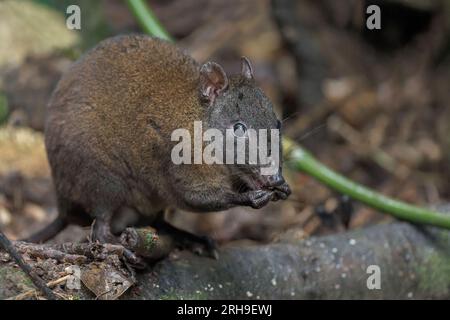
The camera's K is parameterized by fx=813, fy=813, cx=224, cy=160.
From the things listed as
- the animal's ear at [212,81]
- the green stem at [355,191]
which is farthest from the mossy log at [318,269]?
the animal's ear at [212,81]

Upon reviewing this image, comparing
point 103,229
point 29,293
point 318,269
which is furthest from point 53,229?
point 318,269

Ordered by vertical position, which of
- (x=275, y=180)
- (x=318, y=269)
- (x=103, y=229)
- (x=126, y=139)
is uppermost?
(x=126, y=139)

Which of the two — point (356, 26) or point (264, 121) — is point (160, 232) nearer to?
point (264, 121)

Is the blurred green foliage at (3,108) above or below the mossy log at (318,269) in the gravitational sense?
above

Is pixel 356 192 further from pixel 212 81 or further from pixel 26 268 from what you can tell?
pixel 26 268

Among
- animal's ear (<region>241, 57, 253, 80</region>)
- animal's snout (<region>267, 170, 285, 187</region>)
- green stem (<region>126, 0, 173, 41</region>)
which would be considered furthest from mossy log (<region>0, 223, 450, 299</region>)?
green stem (<region>126, 0, 173, 41</region>)

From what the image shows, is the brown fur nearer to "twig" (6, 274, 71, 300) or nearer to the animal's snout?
the animal's snout

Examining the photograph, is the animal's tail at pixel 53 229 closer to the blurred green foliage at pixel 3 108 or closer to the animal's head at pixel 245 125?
the animal's head at pixel 245 125
